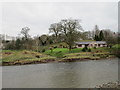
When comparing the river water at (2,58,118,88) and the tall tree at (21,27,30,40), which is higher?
the tall tree at (21,27,30,40)

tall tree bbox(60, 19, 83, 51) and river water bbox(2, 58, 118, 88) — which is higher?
tall tree bbox(60, 19, 83, 51)

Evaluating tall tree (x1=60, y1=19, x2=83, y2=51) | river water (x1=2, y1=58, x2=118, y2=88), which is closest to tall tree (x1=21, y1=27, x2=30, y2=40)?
tall tree (x1=60, y1=19, x2=83, y2=51)

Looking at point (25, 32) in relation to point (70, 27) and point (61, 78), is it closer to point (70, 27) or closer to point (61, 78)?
point (70, 27)

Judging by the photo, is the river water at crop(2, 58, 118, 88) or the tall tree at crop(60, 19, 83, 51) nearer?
the river water at crop(2, 58, 118, 88)

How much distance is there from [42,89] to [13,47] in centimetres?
3051

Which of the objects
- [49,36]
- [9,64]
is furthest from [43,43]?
[9,64]

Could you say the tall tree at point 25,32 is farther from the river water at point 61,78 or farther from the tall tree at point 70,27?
the river water at point 61,78

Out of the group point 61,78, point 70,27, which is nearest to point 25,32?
point 70,27

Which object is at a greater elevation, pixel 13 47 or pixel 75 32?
pixel 75 32

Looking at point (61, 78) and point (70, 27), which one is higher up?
point (70, 27)

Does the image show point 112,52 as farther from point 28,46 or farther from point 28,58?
point 28,46

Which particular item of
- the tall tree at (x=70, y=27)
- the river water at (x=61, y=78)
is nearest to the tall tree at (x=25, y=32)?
the tall tree at (x=70, y=27)

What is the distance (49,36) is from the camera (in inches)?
1976

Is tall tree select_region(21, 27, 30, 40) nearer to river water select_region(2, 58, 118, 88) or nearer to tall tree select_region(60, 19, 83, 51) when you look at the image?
tall tree select_region(60, 19, 83, 51)
